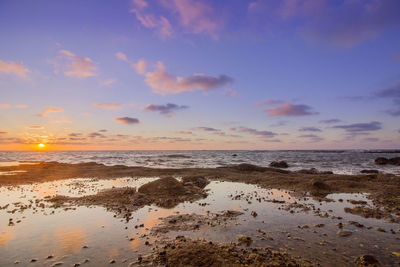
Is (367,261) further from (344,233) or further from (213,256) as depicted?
(213,256)

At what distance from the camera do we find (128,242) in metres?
9.70

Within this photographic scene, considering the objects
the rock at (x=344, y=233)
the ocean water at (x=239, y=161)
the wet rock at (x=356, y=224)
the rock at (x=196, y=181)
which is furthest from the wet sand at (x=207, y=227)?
the ocean water at (x=239, y=161)

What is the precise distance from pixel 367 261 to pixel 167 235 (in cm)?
812

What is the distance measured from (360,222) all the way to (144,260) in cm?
1178

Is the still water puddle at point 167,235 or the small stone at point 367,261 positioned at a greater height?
Answer: the small stone at point 367,261

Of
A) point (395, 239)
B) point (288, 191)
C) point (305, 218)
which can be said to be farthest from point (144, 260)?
point (288, 191)

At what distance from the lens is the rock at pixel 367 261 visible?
25.1ft

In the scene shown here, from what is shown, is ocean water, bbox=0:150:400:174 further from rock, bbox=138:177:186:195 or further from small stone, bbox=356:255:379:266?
small stone, bbox=356:255:379:266

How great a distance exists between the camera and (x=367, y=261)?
7.75m

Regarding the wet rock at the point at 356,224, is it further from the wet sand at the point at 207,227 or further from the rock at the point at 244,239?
the rock at the point at 244,239

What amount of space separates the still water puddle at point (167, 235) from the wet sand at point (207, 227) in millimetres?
43

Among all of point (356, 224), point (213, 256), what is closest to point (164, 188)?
point (213, 256)

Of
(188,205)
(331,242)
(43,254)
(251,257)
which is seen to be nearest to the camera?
(251,257)

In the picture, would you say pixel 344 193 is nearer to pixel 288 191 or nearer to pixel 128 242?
pixel 288 191
